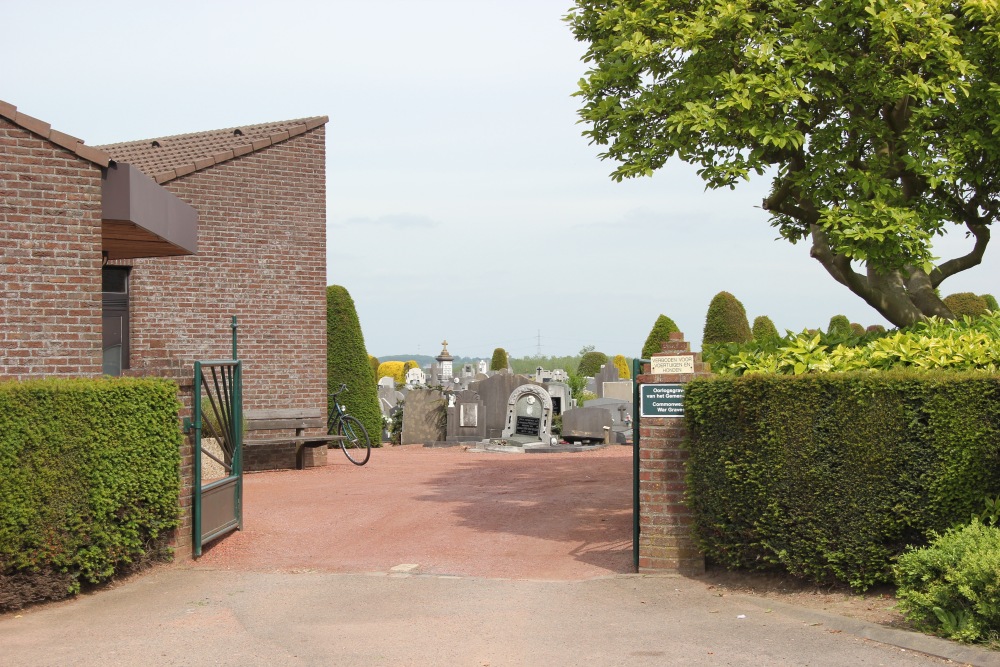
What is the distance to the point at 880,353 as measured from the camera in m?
8.66

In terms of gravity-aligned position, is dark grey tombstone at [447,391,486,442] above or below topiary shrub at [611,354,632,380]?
below

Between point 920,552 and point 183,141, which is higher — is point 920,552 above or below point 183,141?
below

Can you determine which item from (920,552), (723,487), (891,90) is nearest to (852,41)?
(891,90)

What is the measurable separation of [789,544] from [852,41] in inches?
239

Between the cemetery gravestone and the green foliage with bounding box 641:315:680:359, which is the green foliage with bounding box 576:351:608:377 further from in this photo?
the cemetery gravestone

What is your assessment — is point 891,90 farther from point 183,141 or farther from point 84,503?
point 183,141

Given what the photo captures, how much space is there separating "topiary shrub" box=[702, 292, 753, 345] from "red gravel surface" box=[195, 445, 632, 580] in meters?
13.6

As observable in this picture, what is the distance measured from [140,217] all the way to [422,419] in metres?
15.2

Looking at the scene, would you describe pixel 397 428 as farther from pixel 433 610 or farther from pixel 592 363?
pixel 592 363

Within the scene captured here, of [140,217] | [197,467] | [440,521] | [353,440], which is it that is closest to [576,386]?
[353,440]

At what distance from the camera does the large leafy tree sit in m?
10.9

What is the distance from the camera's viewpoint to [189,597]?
863 cm

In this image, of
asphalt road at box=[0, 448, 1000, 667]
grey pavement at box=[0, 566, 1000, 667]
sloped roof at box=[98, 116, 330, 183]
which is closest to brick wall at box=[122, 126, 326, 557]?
sloped roof at box=[98, 116, 330, 183]

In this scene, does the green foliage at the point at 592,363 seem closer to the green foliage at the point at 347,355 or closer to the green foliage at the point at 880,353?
the green foliage at the point at 347,355
